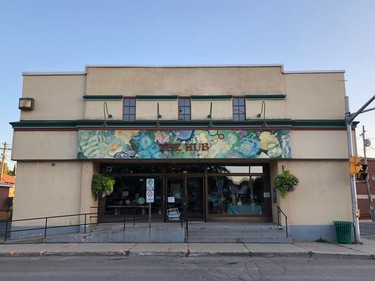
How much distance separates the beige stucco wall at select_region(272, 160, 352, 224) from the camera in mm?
16672

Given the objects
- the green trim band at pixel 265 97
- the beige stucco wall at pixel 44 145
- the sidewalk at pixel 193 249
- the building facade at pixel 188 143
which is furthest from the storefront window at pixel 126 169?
the green trim band at pixel 265 97

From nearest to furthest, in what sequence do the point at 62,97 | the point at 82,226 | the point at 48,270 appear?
the point at 48,270 < the point at 82,226 < the point at 62,97

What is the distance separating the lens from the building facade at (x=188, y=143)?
16.8 metres

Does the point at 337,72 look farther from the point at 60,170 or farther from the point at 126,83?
the point at 60,170

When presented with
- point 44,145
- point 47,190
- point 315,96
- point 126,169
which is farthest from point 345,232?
point 44,145

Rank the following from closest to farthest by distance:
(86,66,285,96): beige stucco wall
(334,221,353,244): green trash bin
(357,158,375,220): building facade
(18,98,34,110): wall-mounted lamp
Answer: (334,221,353,244): green trash bin < (18,98,34,110): wall-mounted lamp < (86,66,285,96): beige stucco wall < (357,158,375,220): building facade

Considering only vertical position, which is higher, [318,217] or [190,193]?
[190,193]

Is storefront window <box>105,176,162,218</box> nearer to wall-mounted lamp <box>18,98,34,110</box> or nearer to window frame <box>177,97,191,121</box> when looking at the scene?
window frame <box>177,97,191,121</box>

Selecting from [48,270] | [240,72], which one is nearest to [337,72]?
[240,72]

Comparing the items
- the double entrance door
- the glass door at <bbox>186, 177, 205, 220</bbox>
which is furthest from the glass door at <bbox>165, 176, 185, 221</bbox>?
the glass door at <bbox>186, 177, 205, 220</bbox>

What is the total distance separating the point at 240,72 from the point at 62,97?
924 centimetres

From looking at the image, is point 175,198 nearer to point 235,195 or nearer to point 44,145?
point 235,195

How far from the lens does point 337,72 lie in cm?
1780

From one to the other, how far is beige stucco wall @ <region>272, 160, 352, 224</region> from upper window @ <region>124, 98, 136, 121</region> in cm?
770
